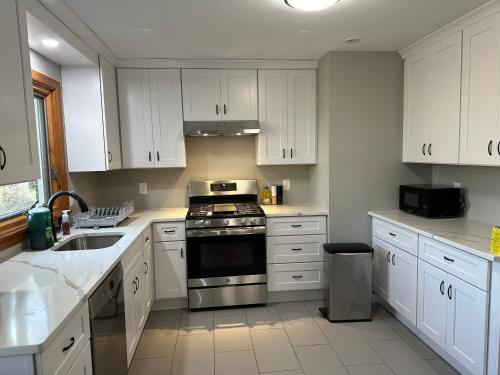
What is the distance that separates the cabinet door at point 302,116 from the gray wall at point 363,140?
0.72 ft

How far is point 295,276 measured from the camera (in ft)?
10.8

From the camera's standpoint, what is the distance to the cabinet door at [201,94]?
3.29 meters

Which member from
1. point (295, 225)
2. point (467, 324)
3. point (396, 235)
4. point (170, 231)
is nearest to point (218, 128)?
point (170, 231)

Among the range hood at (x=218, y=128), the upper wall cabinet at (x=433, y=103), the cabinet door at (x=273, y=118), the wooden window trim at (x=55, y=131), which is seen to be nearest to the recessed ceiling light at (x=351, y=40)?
the upper wall cabinet at (x=433, y=103)

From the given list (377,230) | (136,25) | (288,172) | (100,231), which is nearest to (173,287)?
(100,231)

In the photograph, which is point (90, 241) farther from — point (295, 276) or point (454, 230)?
point (454, 230)

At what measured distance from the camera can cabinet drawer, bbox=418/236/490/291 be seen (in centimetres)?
189

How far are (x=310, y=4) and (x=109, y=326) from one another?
6.92 ft

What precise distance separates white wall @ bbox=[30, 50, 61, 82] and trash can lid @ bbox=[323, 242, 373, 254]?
264 cm

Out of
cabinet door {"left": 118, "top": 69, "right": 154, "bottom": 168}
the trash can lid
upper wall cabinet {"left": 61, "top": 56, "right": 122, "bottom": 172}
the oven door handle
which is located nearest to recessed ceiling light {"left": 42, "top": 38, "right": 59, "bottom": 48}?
upper wall cabinet {"left": 61, "top": 56, "right": 122, "bottom": 172}

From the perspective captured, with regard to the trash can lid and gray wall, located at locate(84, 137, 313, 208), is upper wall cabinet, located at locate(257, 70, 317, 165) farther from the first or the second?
the trash can lid

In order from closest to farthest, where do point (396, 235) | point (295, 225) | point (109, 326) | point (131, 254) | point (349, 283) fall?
1. point (109, 326)
2. point (131, 254)
3. point (396, 235)
4. point (349, 283)
5. point (295, 225)

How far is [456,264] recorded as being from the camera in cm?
211

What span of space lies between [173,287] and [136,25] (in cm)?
223
